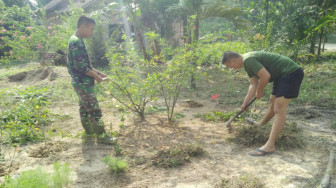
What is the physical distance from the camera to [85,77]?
3.37 metres

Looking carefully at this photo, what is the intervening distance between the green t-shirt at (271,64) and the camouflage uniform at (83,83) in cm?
224

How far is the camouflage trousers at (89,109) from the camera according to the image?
11.1 ft

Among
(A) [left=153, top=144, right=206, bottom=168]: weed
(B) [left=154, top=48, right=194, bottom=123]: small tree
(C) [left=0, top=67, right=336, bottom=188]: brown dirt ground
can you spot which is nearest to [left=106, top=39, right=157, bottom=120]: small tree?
(B) [left=154, top=48, right=194, bottom=123]: small tree

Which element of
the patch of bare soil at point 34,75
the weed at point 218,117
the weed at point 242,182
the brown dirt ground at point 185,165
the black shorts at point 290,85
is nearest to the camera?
the weed at point 242,182

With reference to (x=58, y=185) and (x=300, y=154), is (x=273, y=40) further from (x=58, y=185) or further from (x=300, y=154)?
(x=58, y=185)

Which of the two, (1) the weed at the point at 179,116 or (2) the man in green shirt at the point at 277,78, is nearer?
(2) the man in green shirt at the point at 277,78

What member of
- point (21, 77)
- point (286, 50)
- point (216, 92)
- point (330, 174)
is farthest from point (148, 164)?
point (21, 77)

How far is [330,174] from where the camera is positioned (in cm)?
239

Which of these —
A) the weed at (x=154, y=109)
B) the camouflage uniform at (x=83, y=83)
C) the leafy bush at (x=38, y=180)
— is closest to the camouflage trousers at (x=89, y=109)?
the camouflage uniform at (x=83, y=83)

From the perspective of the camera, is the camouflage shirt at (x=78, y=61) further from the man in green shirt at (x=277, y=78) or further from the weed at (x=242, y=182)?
the weed at (x=242, y=182)

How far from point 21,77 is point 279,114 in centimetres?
930

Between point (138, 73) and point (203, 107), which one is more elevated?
point (138, 73)

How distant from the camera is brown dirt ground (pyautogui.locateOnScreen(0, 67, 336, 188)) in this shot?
2513 mm

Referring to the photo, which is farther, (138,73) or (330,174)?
(138,73)
